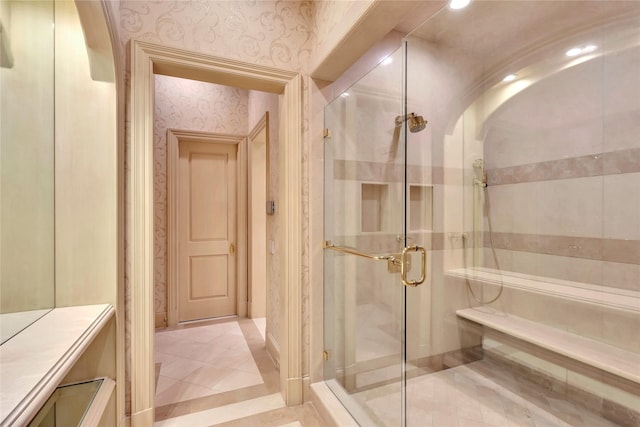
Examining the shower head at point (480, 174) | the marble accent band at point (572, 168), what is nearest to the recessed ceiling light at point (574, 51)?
the marble accent band at point (572, 168)

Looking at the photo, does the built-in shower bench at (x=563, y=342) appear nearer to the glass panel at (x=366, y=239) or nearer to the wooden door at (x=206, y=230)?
the glass panel at (x=366, y=239)

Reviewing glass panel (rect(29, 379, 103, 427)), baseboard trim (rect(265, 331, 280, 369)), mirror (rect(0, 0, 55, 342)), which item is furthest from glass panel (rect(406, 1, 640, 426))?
mirror (rect(0, 0, 55, 342))

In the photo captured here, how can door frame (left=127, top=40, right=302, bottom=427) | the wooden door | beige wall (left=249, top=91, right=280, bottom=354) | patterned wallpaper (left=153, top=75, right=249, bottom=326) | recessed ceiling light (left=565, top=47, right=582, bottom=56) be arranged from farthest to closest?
the wooden door < patterned wallpaper (left=153, top=75, right=249, bottom=326) < beige wall (left=249, top=91, right=280, bottom=354) < recessed ceiling light (left=565, top=47, right=582, bottom=56) < door frame (left=127, top=40, right=302, bottom=427)

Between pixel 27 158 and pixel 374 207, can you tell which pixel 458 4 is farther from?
pixel 27 158

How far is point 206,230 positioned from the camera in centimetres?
343

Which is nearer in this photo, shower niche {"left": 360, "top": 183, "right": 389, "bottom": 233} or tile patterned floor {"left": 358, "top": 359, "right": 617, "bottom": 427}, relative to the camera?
tile patterned floor {"left": 358, "top": 359, "right": 617, "bottom": 427}

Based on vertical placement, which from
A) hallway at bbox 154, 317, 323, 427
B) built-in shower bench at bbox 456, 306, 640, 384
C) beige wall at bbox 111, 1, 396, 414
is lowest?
hallway at bbox 154, 317, 323, 427

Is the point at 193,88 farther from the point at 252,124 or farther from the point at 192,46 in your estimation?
the point at 192,46

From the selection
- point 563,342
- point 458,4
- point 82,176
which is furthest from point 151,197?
point 563,342

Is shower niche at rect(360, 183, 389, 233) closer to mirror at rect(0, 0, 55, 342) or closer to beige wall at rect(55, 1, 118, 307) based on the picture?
beige wall at rect(55, 1, 118, 307)

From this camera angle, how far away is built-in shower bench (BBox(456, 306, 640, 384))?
63.1 inches

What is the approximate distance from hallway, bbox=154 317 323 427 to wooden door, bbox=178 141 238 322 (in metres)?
0.40

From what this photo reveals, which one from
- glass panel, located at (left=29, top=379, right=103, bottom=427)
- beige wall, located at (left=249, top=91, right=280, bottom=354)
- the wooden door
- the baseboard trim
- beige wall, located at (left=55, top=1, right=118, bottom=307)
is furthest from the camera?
the wooden door

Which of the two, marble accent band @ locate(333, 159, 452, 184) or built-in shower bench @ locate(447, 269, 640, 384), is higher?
marble accent band @ locate(333, 159, 452, 184)
